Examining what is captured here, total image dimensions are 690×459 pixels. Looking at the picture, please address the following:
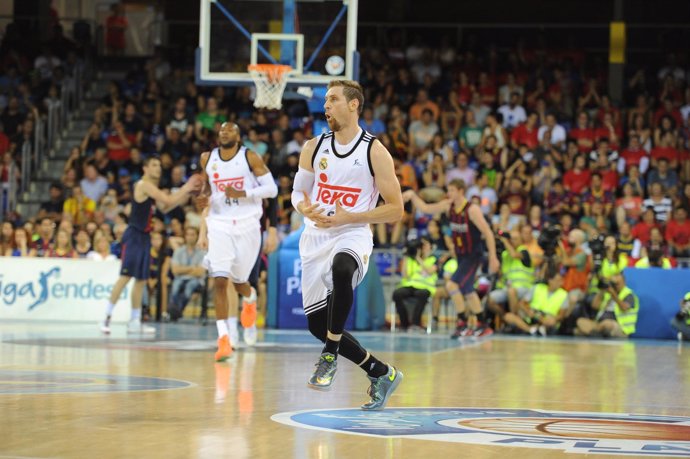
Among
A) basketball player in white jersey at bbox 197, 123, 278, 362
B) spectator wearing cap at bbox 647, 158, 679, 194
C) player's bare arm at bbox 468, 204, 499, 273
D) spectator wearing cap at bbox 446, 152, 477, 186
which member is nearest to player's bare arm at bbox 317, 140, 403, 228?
basketball player in white jersey at bbox 197, 123, 278, 362

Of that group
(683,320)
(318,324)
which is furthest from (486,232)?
(318,324)

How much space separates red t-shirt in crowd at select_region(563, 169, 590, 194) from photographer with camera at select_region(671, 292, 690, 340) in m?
4.30

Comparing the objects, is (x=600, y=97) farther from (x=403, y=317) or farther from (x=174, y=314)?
(x=174, y=314)

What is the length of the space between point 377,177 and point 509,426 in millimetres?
1897

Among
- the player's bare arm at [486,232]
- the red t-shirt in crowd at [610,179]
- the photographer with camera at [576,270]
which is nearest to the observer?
the player's bare arm at [486,232]

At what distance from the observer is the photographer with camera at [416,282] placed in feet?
60.6

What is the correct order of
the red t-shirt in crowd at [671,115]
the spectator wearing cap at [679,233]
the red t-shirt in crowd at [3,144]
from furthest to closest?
1. the red t-shirt in crowd at [3,144]
2. the red t-shirt in crowd at [671,115]
3. the spectator wearing cap at [679,233]

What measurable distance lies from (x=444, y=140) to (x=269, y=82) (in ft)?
22.4

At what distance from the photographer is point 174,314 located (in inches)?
750

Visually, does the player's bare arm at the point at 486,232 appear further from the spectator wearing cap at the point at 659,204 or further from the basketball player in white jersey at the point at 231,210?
the spectator wearing cap at the point at 659,204

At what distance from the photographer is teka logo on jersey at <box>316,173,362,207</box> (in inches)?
305

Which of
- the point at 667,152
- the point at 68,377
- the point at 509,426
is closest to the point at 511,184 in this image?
the point at 667,152

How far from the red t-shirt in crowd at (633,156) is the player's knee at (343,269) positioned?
1523 cm

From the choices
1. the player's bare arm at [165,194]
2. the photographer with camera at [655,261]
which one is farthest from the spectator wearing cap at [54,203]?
the photographer with camera at [655,261]
